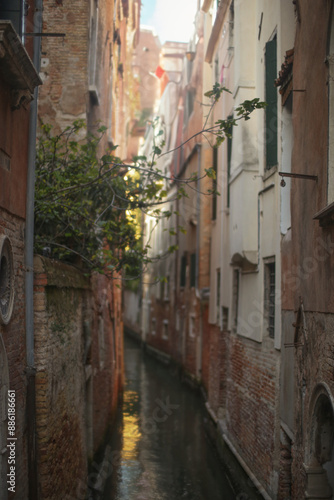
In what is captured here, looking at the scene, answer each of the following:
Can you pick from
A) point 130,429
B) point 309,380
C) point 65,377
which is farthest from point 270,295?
point 130,429

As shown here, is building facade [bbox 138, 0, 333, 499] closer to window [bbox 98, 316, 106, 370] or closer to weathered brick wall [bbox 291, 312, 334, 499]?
weathered brick wall [bbox 291, 312, 334, 499]

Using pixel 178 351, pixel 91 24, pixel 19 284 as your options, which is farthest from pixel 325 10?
pixel 178 351

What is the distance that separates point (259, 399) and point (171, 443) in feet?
15.7

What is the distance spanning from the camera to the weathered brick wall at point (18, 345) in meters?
5.77

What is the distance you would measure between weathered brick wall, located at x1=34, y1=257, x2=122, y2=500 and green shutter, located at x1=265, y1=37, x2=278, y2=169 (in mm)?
3489

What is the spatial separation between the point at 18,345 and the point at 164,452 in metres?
7.87

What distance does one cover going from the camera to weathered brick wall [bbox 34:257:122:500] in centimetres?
666

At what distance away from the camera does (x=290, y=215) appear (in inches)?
327

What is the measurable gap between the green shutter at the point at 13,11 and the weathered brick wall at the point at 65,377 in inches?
96.0

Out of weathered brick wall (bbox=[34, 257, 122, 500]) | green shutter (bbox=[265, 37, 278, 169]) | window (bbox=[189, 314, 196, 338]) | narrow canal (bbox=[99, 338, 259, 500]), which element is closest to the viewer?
weathered brick wall (bbox=[34, 257, 122, 500])

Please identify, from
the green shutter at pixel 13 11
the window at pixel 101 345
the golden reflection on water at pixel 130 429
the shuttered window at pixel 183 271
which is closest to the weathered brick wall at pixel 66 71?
the window at pixel 101 345

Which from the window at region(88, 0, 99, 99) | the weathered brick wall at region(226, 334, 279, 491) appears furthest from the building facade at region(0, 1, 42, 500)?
the window at region(88, 0, 99, 99)

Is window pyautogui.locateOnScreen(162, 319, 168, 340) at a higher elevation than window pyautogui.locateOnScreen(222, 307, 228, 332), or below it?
below

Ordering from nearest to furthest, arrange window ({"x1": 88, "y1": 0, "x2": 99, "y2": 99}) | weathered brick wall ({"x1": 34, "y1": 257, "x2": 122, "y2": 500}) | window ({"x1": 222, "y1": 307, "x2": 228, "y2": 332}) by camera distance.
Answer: weathered brick wall ({"x1": 34, "y1": 257, "x2": 122, "y2": 500}) < window ({"x1": 88, "y1": 0, "x2": 99, "y2": 99}) < window ({"x1": 222, "y1": 307, "x2": 228, "y2": 332})
